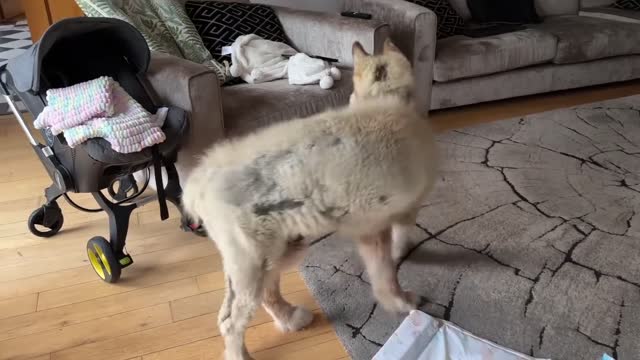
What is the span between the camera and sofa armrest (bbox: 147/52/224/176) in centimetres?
201

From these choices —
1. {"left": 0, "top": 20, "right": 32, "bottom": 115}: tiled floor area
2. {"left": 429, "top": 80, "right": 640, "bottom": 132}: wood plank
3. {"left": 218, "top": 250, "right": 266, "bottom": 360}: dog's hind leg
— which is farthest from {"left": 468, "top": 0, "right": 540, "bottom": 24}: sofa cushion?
{"left": 0, "top": 20, "right": 32, "bottom": 115}: tiled floor area

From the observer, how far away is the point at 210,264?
83.3 inches

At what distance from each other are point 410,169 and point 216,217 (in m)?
0.53

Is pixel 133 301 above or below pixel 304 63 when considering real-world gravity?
below

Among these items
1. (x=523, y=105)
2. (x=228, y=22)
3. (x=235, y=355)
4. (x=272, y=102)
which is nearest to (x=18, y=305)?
(x=235, y=355)

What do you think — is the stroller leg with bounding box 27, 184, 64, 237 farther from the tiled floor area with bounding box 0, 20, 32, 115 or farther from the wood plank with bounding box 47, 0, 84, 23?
the tiled floor area with bounding box 0, 20, 32, 115

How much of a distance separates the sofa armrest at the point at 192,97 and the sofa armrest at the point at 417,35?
1.34m

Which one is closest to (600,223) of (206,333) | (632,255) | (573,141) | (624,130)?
(632,255)

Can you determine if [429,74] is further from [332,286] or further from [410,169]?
[410,169]

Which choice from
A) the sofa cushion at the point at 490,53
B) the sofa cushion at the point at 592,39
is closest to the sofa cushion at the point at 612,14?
the sofa cushion at the point at 592,39

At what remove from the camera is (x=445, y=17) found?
3.59 meters

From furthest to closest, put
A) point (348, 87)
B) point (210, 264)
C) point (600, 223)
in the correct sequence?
1. point (348, 87)
2. point (600, 223)
3. point (210, 264)

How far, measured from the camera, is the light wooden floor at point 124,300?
67.7 inches

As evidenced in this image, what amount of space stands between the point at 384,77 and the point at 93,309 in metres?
1.34
